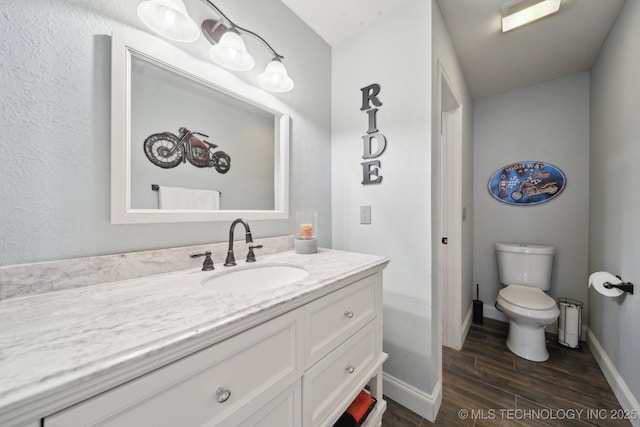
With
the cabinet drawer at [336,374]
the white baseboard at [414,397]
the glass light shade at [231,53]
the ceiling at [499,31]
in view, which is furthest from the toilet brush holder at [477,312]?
the glass light shade at [231,53]

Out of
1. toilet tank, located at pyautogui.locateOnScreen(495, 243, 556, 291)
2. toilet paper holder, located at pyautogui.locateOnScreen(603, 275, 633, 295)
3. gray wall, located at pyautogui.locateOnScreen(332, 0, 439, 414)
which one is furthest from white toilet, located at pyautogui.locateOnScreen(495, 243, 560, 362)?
gray wall, located at pyautogui.locateOnScreen(332, 0, 439, 414)

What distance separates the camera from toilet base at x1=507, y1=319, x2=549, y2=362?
1723 millimetres

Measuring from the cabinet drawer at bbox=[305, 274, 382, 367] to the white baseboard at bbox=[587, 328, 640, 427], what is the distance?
1.53 metres

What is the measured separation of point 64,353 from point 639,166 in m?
2.34

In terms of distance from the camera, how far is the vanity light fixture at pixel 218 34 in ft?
2.71

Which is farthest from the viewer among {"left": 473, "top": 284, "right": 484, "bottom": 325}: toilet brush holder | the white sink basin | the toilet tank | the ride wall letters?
{"left": 473, "top": 284, "right": 484, "bottom": 325}: toilet brush holder

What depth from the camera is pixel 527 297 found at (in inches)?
71.4

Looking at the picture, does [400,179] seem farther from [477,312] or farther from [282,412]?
[477,312]

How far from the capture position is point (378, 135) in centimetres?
144

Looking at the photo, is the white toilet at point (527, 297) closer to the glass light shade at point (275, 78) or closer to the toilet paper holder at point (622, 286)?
the toilet paper holder at point (622, 286)

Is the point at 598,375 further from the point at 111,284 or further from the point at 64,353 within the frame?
the point at 111,284

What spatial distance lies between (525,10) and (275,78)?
1587 millimetres

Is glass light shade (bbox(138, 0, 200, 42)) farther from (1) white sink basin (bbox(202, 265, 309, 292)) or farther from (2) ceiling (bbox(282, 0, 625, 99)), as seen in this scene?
(1) white sink basin (bbox(202, 265, 309, 292))

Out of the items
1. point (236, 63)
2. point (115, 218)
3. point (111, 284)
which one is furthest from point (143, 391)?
point (236, 63)
